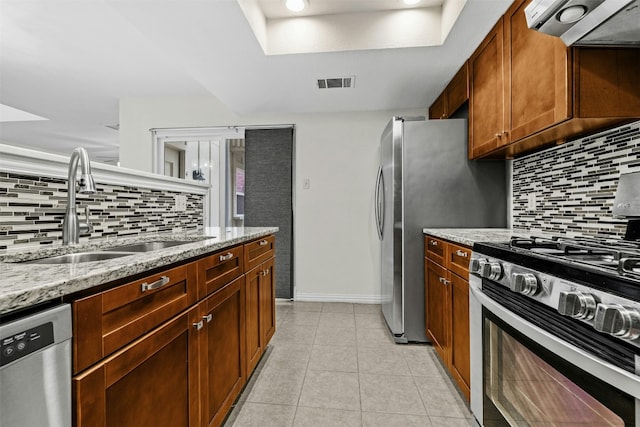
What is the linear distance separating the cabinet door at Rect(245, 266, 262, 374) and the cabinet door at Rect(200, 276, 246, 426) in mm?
84

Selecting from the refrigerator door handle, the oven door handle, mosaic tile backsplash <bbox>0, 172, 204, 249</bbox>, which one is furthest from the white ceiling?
the oven door handle

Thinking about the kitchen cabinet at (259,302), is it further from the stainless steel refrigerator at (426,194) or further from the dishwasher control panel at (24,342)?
the dishwasher control panel at (24,342)

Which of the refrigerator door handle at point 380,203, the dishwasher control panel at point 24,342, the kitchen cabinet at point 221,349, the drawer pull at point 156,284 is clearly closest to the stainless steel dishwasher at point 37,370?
the dishwasher control panel at point 24,342

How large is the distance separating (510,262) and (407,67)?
75.9 inches

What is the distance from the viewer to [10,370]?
51 centimetres

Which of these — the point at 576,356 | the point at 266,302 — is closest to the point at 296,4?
the point at 266,302

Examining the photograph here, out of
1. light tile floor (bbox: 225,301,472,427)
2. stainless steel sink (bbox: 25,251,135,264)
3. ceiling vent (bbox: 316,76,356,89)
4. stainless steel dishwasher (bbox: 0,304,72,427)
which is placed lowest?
light tile floor (bbox: 225,301,472,427)

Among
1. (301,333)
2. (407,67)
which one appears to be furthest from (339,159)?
(301,333)

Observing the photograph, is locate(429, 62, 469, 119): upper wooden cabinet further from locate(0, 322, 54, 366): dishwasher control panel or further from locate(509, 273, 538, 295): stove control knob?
locate(0, 322, 54, 366): dishwasher control panel

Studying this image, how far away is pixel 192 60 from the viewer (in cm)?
242

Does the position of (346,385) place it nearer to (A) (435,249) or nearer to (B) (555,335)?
(A) (435,249)

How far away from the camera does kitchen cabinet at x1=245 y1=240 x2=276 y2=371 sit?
1.81 meters

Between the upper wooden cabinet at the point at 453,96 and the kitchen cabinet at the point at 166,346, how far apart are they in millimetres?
2059

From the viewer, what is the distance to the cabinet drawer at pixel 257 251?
5.88 feet
